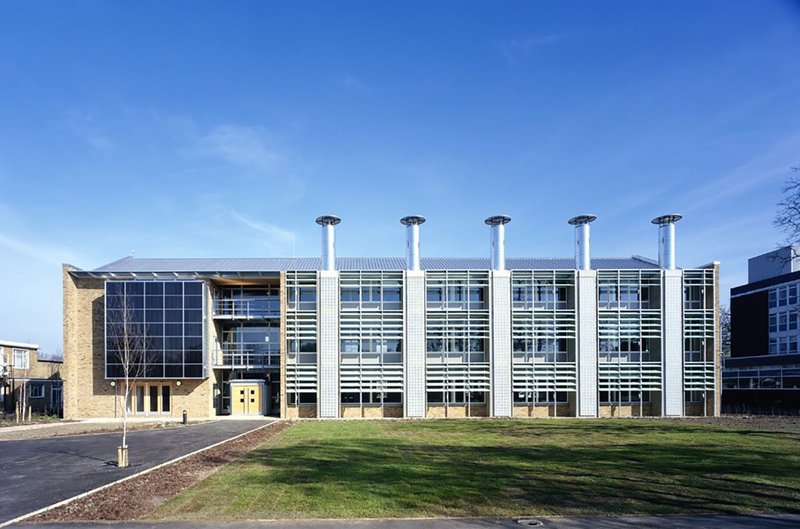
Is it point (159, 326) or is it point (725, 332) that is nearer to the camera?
point (159, 326)

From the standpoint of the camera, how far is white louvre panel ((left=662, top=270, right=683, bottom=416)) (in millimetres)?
39781

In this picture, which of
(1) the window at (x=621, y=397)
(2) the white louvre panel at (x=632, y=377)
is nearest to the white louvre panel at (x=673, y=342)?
(2) the white louvre panel at (x=632, y=377)

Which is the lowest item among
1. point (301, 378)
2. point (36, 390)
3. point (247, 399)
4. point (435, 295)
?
point (36, 390)

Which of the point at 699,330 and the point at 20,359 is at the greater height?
the point at 699,330

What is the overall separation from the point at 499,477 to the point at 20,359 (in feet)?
185

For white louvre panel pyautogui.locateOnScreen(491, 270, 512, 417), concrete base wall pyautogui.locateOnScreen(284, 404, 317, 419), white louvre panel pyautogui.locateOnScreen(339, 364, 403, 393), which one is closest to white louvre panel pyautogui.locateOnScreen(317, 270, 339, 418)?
white louvre panel pyautogui.locateOnScreen(339, 364, 403, 393)

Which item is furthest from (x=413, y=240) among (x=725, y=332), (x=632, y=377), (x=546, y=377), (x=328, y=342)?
(x=725, y=332)

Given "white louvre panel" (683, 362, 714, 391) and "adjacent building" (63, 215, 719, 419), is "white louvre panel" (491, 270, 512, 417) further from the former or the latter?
"white louvre panel" (683, 362, 714, 391)

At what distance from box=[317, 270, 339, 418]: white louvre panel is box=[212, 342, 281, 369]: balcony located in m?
5.77

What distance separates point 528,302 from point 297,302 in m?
16.7

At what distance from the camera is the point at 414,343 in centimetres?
3956

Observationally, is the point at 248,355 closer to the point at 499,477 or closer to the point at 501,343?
the point at 501,343

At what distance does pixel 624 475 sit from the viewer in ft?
49.4

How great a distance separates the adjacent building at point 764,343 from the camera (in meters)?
49.6
